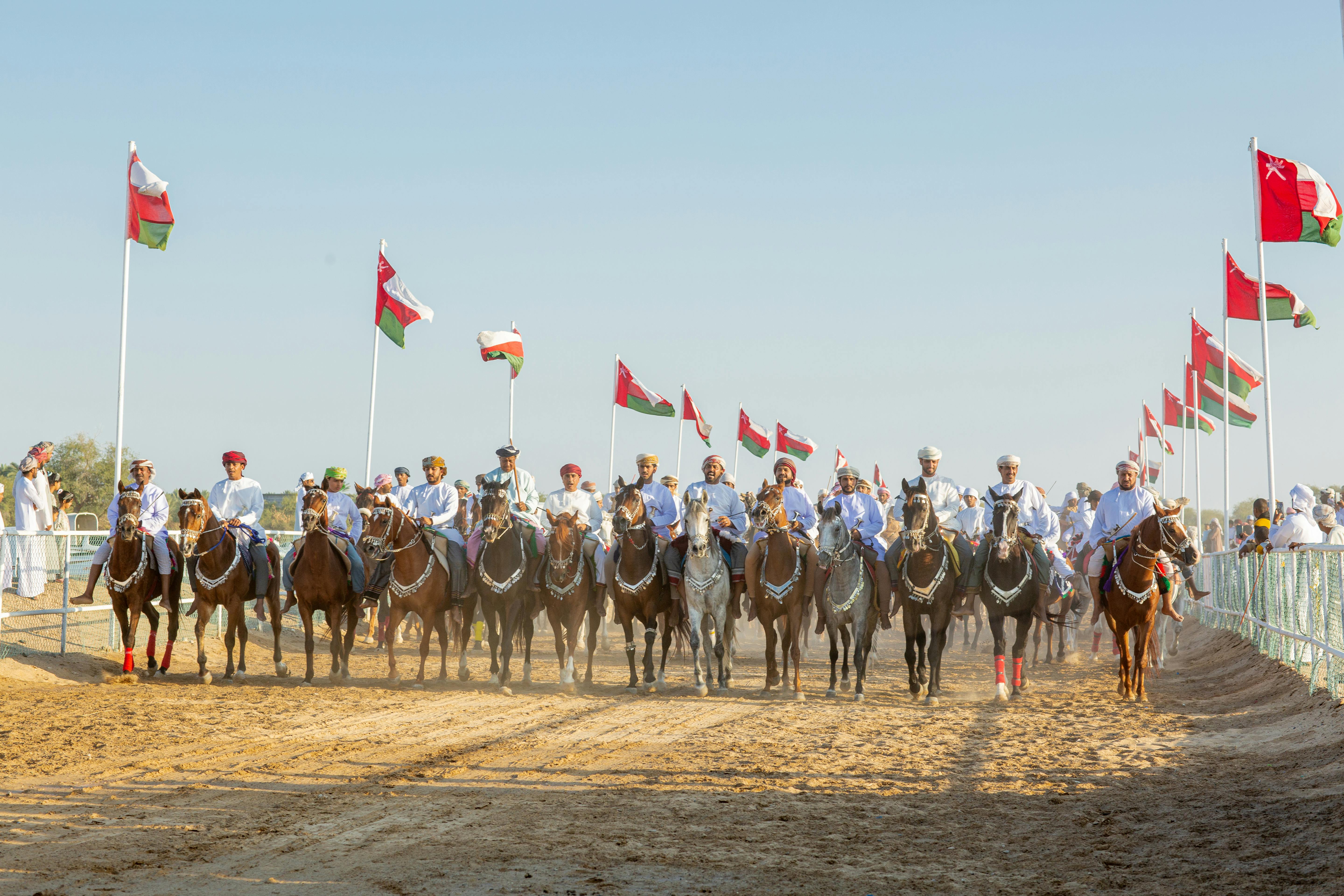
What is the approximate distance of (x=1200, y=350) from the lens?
26.0m

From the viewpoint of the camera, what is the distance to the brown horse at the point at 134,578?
50.0 feet

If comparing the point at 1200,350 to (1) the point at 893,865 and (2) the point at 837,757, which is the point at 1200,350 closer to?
(2) the point at 837,757

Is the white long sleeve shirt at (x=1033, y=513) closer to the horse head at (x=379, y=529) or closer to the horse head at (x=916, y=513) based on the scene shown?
the horse head at (x=916, y=513)

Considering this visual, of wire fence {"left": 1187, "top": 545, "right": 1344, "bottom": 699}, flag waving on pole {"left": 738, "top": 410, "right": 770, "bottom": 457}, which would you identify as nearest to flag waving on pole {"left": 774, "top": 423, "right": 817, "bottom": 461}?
flag waving on pole {"left": 738, "top": 410, "right": 770, "bottom": 457}

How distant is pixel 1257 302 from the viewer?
22.6 meters

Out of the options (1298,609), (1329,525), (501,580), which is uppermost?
(1329,525)

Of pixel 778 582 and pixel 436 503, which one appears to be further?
pixel 436 503

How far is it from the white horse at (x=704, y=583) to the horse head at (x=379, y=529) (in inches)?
147

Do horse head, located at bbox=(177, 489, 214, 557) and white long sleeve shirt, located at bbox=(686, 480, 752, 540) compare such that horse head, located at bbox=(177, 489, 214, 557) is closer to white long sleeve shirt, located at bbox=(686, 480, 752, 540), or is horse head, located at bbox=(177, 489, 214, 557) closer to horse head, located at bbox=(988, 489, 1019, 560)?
white long sleeve shirt, located at bbox=(686, 480, 752, 540)

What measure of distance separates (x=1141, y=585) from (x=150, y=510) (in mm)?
12283

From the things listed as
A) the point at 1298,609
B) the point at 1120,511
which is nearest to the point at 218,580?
the point at 1120,511

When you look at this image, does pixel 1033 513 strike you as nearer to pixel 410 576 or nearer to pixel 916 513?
pixel 916 513

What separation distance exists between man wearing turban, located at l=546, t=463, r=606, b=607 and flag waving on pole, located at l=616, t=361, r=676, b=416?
14540 millimetres

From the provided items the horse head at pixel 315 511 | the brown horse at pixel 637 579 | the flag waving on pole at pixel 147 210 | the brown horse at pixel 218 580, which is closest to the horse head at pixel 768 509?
the brown horse at pixel 637 579
